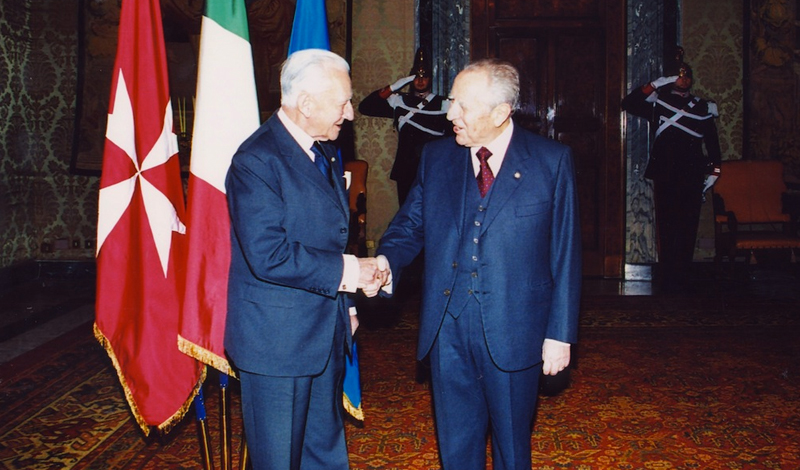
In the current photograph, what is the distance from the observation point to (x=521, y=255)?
241 centimetres

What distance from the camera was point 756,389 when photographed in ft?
14.7

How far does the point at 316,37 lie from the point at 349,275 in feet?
4.40

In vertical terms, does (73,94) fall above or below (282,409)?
above

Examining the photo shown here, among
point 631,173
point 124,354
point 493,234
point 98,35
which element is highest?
point 98,35

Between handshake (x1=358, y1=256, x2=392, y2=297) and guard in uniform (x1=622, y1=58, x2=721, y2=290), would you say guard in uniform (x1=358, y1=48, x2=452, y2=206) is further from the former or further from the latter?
handshake (x1=358, y1=256, x2=392, y2=297)

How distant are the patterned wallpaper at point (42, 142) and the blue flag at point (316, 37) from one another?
5740 mm

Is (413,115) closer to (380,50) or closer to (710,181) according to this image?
(380,50)

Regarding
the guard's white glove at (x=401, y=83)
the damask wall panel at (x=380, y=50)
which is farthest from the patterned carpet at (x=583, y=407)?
the damask wall panel at (x=380, y=50)

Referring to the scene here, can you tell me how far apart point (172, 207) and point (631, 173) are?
6.35 metres

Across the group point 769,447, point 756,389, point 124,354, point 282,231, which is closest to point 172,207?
point 124,354

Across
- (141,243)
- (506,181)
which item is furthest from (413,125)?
(506,181)

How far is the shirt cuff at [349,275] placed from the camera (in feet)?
7.73

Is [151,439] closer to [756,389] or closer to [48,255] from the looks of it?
[756,389]

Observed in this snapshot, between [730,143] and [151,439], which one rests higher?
[730,143]
